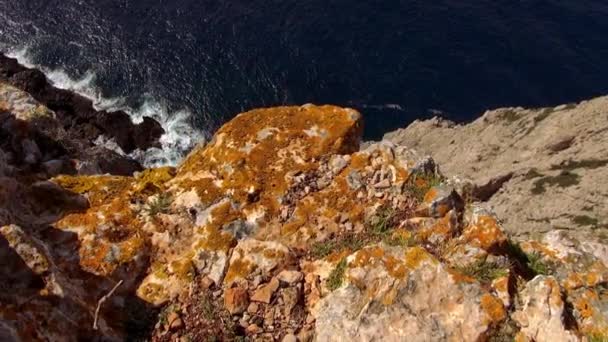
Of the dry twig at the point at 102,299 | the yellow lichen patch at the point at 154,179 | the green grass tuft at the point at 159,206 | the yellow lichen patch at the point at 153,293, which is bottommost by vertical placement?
the yellow lichen patch at the point at 153,293

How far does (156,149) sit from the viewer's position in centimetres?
7719

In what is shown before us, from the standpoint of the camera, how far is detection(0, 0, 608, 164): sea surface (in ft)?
285

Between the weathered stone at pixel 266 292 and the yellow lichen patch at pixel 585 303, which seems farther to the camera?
the yellow lichen patch at pixel 585 303

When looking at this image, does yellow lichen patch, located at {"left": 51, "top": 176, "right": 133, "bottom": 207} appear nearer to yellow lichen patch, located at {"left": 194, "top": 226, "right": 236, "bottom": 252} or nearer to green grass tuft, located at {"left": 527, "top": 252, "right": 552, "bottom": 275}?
yellow lichen patch, located at {"left": 194, "top": 226, "right": 236, "bottom": 252}

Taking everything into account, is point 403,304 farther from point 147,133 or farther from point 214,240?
point 147,133

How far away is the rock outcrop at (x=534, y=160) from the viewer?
58.0 metres

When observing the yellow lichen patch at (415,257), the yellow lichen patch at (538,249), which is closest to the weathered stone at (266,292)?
the yellow lichen patch at (415,257)

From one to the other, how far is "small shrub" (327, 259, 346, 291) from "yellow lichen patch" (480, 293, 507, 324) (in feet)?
10.5

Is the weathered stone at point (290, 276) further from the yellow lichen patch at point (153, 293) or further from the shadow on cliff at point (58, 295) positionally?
the shadow on cliff at point (58, 295)

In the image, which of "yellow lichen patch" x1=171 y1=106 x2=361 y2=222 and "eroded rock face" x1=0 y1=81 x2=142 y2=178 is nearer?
"yellow lichen patch" x1=171 y1=106 x2=361 y2=222

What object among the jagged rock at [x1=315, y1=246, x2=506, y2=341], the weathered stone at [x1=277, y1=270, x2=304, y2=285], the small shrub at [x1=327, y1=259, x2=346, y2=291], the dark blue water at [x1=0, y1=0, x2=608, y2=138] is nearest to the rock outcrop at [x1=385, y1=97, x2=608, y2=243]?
the dark blue water at [x1=0, y1=0, x2=608, y2=138]

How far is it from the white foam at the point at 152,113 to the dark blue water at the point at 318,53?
4.10 ft

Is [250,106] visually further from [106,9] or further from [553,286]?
[553,286]

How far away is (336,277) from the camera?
1412cm
